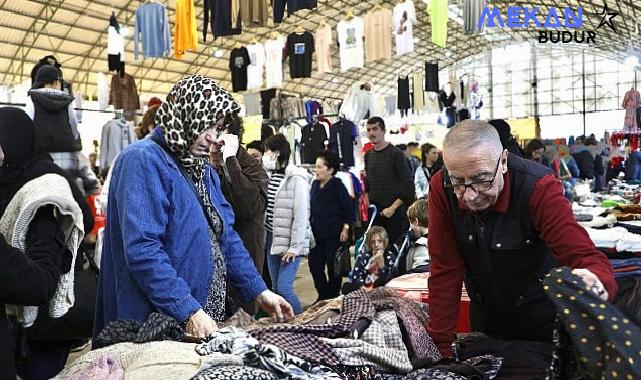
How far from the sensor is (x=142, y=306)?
221 centimetres

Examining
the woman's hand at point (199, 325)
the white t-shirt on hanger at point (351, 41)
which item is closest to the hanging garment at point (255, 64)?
the white t-shirt on hanger at point (351, 41)

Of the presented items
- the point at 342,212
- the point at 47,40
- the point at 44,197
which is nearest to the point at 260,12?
the point at 342,212

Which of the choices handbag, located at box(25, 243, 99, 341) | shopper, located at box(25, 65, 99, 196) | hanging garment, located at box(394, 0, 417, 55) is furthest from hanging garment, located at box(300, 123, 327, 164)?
handbag, located at box(25, 243, 99, 341)

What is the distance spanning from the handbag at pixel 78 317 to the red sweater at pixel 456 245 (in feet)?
5.16

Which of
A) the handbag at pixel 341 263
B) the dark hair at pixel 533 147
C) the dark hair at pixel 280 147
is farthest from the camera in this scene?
the dark hair at pixel 533 147

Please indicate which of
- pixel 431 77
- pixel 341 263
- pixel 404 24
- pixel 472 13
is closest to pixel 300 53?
pixel 404 24

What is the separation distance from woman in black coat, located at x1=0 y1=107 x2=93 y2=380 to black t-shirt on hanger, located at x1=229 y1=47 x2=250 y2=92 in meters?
9.13

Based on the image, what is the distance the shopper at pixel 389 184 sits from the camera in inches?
261

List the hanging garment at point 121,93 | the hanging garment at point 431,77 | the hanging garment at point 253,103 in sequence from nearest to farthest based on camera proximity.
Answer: the hanging garment at point 121,93 < the hanging garment at point 253,103 < the hanging garment at point 431,77

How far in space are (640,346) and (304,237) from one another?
14.3ft

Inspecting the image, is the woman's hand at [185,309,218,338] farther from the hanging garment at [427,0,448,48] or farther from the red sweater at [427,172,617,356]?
Answer: the hanging garment at [427,0,448,48]

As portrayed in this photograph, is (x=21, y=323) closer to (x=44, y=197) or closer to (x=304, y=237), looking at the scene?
(x=44, y=197)

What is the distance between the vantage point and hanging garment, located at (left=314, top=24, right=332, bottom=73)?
39.5 feet

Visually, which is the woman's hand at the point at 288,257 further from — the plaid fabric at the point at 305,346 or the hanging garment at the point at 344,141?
the hanging garment at the point at 344,141
